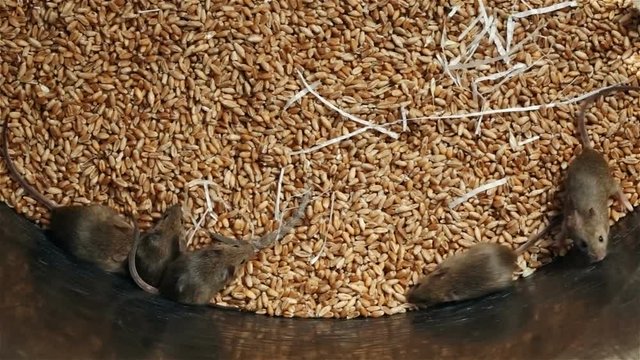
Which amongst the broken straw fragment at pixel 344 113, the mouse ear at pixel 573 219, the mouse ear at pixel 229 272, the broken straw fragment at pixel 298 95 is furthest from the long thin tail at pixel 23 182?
the mouse ear at pixel 573 219

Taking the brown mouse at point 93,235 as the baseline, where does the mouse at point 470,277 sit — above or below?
below

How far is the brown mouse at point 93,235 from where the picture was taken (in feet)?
10.8

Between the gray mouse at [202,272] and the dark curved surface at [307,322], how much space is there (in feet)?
0.23

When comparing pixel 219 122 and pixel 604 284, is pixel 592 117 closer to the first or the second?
pixel 604 284

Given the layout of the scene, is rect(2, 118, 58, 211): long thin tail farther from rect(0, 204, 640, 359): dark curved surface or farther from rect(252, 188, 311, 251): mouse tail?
rect(252, 188, 311, 251): mouse tail

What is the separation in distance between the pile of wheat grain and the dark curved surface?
0.44ft

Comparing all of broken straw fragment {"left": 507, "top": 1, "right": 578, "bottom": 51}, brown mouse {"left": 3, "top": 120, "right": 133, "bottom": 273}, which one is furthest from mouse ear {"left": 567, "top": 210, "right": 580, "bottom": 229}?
brown mouse {"left": 3, "top": 120, "right": 133, "bottom": 273}

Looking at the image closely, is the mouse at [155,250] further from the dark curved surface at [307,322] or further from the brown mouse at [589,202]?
the brown mouse at [589,202]

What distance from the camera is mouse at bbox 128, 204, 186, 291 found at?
329 cm

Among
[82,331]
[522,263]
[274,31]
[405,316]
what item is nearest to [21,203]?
[82,331]

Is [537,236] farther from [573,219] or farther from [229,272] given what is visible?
[229,272]

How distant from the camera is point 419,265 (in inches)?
138

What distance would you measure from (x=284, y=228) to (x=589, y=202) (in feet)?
3.83

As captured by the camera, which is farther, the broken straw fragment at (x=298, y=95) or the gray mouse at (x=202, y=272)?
the broken straw fragment at (x=298, y=95)
